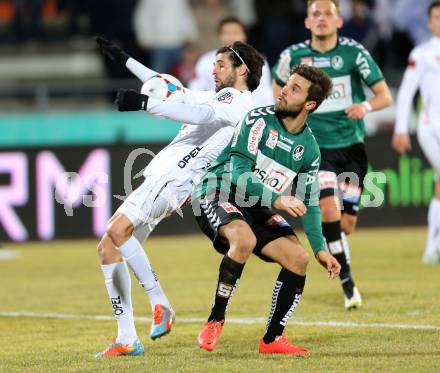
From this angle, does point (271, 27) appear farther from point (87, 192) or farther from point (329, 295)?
point (329, 295)

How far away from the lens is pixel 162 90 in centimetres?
709

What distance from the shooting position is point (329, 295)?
982 centimetres

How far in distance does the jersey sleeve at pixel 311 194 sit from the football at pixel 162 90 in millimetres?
917

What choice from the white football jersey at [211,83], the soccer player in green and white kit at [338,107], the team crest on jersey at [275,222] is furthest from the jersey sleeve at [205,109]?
the white football jersey at [211,83]

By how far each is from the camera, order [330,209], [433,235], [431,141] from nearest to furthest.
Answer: [330,209]
[431,141]
[433,235]

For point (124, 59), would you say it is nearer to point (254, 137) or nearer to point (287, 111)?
point (254, 137)

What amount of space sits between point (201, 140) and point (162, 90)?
1.95ft

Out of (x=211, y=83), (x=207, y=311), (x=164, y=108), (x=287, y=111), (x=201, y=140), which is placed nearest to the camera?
(x=164, y=108)

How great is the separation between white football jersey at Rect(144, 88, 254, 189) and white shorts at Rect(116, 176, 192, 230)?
42 mm

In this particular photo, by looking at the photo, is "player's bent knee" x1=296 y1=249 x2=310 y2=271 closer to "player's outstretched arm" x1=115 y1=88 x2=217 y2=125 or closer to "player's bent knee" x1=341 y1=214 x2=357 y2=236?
"player's outstretched arm" x1=115 y1=88 x2=217 y2=125

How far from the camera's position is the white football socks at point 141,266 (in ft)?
23.5

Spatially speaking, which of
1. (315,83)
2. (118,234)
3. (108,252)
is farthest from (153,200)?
(315,83)

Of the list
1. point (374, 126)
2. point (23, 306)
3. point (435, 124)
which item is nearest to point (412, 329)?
point (23, 306)

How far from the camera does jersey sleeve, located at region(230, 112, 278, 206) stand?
6.98 meters
